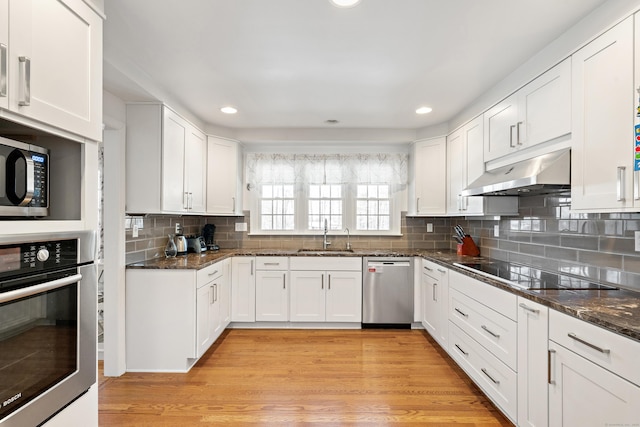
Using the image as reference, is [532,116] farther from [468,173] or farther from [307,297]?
[307,297]

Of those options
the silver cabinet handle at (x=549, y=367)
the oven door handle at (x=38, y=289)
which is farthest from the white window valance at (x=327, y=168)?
the oven door handle at (x=38, y=289)

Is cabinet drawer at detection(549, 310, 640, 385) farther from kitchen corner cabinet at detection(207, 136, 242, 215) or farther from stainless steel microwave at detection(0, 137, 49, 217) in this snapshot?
kitchen corner cabinet at detection(207, 136, 242, 215)

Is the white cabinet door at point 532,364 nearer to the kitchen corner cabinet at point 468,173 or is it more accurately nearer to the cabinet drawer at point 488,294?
the cabinet drawer at point 488,294

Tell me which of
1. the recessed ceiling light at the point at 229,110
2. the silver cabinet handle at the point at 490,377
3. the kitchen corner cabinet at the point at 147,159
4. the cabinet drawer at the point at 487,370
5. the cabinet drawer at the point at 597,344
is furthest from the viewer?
the recessed ceiling light at the point at 229,110

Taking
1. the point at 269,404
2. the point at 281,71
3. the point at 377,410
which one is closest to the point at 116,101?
the point at 281,71

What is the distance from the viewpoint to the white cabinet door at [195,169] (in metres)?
3.30

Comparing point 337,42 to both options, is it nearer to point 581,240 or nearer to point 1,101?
point 1,101

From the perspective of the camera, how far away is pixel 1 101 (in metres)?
1.02

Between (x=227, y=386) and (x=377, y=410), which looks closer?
(x=377, y=410)

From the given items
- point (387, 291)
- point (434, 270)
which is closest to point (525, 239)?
point (434, 270)

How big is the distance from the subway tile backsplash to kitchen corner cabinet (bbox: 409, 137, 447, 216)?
18.0 inches

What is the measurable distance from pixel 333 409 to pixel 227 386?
0.86m

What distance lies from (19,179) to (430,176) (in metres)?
3.66

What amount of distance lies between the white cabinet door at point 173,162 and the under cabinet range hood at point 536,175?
2.56m
